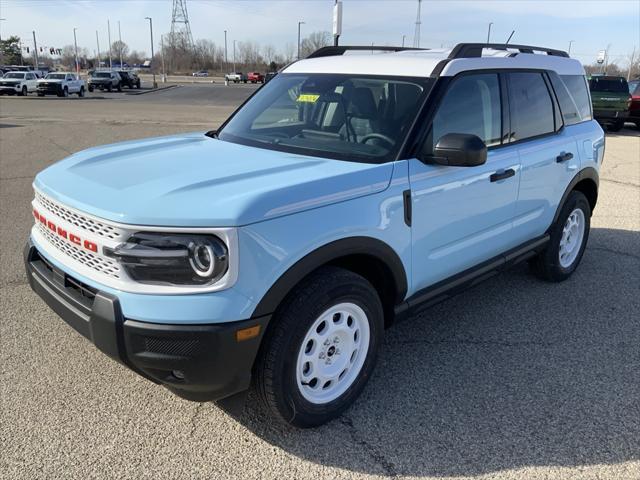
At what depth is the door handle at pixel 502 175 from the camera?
361cm

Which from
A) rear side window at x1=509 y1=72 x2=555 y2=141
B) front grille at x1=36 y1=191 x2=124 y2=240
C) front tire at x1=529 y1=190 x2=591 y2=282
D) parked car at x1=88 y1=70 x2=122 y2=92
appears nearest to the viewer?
front grille at x1=36 y1=191 x2=124 y2=240

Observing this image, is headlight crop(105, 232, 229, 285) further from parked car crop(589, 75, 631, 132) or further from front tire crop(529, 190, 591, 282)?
parked car crop(589, 75, 631, 132)

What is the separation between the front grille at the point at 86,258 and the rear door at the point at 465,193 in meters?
1.57

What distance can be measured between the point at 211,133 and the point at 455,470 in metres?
2.81

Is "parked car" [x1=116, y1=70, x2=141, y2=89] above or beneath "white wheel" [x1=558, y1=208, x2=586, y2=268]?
above

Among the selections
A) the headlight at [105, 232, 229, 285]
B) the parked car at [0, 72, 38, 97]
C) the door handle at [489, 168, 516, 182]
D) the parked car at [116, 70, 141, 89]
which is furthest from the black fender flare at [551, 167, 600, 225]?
the parked car at [116, 70, 141, 89]

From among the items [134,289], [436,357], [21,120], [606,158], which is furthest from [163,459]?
[21,120]

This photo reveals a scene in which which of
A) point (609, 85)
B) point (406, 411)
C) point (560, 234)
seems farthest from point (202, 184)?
point (609, 85)

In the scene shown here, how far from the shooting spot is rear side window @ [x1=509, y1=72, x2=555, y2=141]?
3973mm

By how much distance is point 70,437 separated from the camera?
2775 mm

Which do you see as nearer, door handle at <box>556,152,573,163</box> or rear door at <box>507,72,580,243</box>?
rear door at <box>507,72,580,243</box>

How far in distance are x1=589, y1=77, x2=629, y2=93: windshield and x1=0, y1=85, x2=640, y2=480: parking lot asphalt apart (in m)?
15.6

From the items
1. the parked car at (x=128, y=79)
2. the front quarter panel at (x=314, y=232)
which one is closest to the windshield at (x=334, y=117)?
the front quarter panel at (x=314, y=232)

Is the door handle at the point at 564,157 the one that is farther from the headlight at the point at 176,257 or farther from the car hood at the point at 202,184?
the headlight at the point at 176,257
